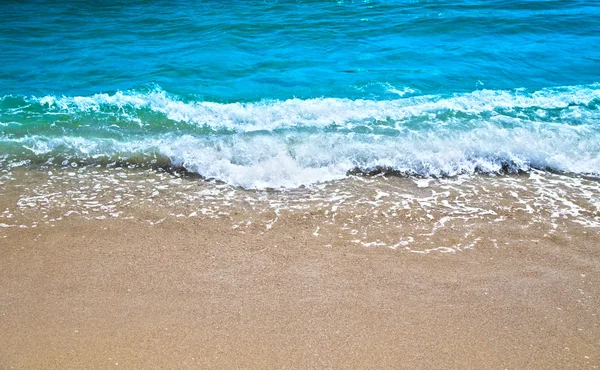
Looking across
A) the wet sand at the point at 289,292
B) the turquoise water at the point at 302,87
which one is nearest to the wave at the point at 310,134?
the turquoise water at the point at 302,87

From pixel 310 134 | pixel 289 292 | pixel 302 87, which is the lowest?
pixel 289 292

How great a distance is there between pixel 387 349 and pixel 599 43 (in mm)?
9831

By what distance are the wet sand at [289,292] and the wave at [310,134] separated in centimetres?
109

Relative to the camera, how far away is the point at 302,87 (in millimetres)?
8914

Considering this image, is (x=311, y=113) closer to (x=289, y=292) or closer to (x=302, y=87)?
(x=302, y=87)

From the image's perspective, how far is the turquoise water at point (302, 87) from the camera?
257 inches

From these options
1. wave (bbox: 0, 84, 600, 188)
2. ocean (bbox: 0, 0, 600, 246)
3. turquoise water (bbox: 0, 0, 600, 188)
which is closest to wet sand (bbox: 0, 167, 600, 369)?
ocean (bbox: 0, 0, 600, 246)

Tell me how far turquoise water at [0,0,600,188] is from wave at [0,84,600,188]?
28 mm

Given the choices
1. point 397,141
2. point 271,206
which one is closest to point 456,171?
point 397,141

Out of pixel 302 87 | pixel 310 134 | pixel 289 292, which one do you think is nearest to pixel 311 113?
pixel 310 134

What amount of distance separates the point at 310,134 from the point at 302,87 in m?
2.02

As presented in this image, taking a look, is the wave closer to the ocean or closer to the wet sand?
the ocean

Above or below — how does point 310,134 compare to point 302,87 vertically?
below

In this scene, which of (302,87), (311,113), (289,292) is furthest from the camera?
(302,87)
